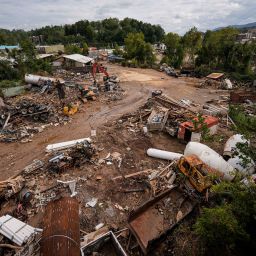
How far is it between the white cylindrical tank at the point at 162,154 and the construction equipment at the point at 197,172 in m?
1.74

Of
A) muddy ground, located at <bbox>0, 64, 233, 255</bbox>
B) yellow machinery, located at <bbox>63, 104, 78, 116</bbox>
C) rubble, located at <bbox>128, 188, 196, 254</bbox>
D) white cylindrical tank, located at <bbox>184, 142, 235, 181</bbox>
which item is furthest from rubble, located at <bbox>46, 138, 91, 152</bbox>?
white cylindrical tank, located at <bbox>184, 142, 235, 181</bbox>

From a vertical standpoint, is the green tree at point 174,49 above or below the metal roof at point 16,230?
above

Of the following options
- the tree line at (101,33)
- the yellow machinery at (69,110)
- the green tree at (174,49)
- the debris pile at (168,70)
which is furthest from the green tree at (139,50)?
the tree line at (101,33)

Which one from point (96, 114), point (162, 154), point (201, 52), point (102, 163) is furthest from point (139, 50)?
point (102, 163)

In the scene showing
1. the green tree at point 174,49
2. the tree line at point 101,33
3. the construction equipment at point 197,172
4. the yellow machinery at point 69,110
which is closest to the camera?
the construction equipment at point 197,172

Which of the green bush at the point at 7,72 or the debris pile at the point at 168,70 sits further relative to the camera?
the debris pile at the point at 168,70

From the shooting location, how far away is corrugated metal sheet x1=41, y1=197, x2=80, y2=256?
4609mm

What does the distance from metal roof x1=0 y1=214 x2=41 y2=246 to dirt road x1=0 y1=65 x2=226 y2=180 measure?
126 inches

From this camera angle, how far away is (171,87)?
75.6 ft

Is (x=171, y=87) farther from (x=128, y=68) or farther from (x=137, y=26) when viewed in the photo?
(x=137, y=26)

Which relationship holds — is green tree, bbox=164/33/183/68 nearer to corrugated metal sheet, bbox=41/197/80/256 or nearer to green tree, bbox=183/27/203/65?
green tree, bbox=183/27/203/65

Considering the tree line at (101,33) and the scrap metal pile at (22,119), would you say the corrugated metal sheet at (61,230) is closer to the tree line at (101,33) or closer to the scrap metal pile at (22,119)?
the scrap metal pile at (22,119)

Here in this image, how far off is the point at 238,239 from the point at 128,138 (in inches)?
307

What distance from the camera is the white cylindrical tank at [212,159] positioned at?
25.1 feet
